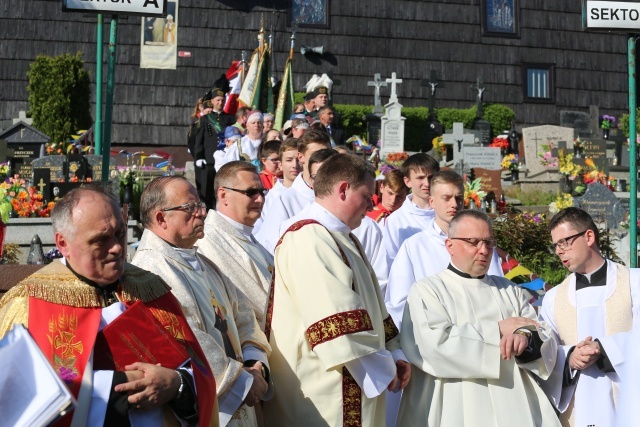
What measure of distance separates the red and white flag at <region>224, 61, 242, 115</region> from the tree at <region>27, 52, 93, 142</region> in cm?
368

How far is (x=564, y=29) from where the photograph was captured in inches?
1171

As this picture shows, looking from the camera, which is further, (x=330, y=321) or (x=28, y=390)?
(x=330, y=321)

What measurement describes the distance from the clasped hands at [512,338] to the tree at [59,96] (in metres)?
19.1

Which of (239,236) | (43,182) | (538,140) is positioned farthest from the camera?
(538,140)

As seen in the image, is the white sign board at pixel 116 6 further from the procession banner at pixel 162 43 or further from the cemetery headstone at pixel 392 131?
the procession banner at pixel 162 43

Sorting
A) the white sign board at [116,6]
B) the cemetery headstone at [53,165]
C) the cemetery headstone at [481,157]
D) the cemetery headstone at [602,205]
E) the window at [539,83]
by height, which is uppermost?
the window at [539,83]

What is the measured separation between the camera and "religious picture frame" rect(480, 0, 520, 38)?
28797 mm

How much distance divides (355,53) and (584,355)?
22.9 m

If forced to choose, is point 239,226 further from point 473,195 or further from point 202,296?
point 473,195

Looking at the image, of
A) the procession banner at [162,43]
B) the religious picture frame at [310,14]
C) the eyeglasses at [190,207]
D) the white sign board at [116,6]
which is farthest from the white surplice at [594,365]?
the religious picture frame at [310,14]

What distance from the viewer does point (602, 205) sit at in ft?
46.5

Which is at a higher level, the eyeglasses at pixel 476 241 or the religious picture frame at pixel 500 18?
the religious picture frame at pixel 500 18

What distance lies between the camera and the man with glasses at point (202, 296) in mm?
4426

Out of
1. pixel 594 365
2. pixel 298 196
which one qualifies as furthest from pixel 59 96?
pixel 594 365
